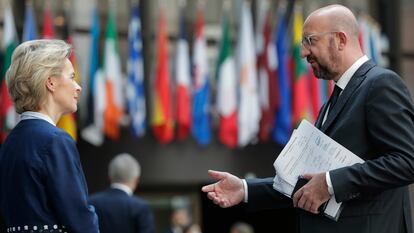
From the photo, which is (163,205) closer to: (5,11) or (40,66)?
(5,11)

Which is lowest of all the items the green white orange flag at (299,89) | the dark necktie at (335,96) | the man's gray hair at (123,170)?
the green white orange flag at (299,89)

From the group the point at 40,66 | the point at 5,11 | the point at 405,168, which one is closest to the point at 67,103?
the point at 40,66

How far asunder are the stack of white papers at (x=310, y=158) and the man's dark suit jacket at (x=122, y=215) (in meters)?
3.78

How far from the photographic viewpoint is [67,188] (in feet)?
13.2

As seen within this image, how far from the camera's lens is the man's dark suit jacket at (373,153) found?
13.0 ft

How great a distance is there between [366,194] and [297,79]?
11141mm

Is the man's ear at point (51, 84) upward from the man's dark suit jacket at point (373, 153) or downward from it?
upward

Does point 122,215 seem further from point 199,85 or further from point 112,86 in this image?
point 199,85

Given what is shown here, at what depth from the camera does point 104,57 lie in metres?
13.8

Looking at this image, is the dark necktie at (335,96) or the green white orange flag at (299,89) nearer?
the dark necktie at (335,96)

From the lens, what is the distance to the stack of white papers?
4.08 meters

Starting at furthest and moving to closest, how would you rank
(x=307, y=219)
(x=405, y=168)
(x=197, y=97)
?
(x=197, y=97), (x=307, y=219), (x=405, y=168)

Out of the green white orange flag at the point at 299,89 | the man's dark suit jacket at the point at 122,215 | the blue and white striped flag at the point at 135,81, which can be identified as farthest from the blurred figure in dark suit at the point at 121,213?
the green white orange flag at the point at 299,89

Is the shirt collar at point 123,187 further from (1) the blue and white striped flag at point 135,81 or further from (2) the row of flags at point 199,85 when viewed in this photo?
(1) the blue and white striped flag at point 135,81
